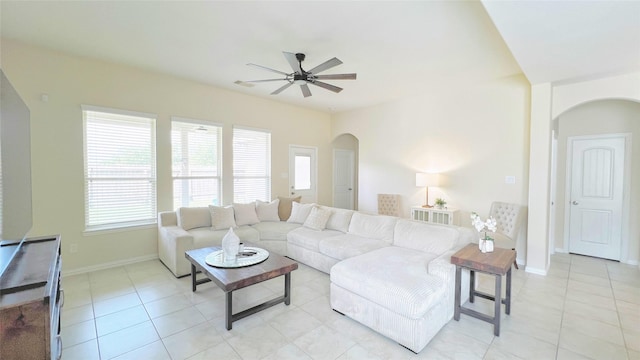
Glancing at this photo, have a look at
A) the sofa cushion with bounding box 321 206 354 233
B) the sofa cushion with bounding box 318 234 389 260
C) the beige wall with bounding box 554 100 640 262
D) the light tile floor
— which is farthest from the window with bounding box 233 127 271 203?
the beige wall with bounding box 554 100 640 262

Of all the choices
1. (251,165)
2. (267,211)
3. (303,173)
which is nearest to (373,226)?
(267,211)

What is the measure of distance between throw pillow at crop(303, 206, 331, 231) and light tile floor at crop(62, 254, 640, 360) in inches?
39.0

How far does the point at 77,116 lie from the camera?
3.69 meters

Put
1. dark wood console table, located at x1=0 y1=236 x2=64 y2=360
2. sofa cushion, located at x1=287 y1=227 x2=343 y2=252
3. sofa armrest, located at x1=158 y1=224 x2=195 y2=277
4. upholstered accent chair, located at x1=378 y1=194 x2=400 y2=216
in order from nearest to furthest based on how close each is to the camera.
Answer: dark wood console table, located at x1=0 y1=236 x2=64 y2=360
sofa armrest, located at x1=158 y1=224 x2=195 y2=277
sofa cushion, located at x1=287 y1=227 x2=343 y2=252
upholstered accent chair, located at x1=378 y1=194 x2=400 y2=216

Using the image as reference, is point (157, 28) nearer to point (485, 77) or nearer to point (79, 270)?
point (79, 270)

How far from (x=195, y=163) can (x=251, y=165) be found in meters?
1.14

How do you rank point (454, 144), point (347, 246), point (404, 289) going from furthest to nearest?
point (454, 144) → point (347, 246) → point (404, 289)

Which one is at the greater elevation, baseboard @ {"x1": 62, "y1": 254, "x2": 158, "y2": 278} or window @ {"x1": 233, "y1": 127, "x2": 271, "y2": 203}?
window @ {"x1": 233, "y1": 127, "x2": 271, "y2": 203}

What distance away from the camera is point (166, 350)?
84.4 inches

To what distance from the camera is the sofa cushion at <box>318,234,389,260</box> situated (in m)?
3.34

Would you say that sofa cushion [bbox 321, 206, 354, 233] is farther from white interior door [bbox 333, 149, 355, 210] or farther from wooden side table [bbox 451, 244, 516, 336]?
white interior door [bbox 333, 149, 355, 210]

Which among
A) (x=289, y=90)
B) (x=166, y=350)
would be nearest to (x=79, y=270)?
(x=166, y=350)

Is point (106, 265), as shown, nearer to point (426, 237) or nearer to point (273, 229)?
point (273, 229)

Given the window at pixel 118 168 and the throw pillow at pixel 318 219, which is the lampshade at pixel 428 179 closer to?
the throw pillow at pixel 318 219
